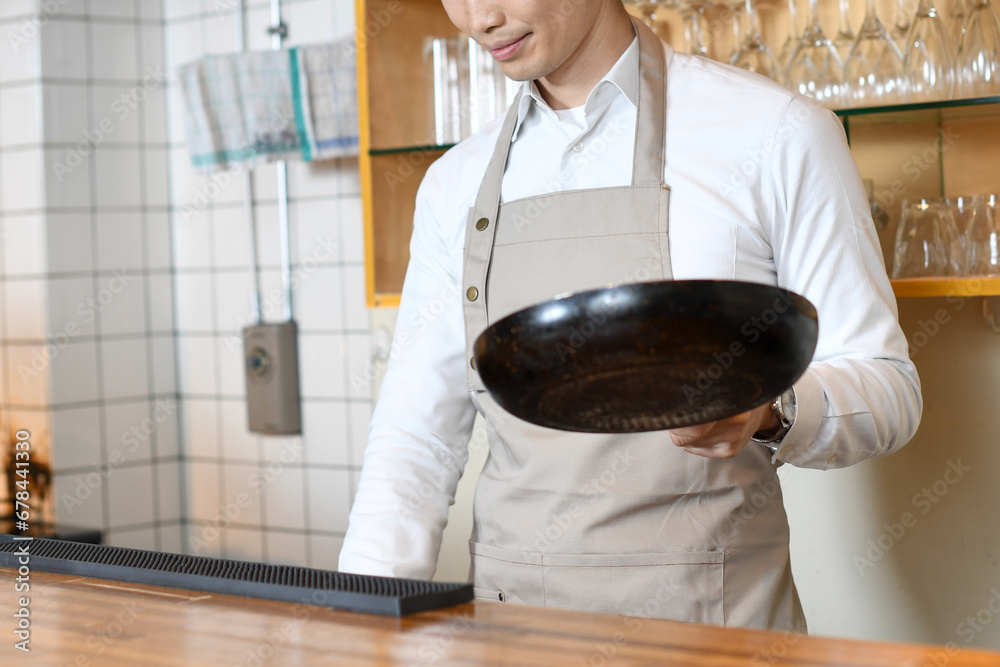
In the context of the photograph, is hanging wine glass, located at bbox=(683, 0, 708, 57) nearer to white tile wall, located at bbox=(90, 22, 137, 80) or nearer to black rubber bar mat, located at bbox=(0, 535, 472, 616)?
black rubber bar mat, located at bbox=(0, 535, 472, 616)

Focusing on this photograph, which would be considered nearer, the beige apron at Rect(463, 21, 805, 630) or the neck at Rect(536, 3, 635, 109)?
the beige apron at Rect(463, 21, 805, 630)

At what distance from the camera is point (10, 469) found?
267cm

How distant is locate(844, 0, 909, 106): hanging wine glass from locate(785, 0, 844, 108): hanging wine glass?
0.06ft

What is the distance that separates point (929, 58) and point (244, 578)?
4.37 ft

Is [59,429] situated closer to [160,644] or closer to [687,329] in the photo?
[160,644]

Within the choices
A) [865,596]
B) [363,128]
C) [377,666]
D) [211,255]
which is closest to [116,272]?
[211,255]

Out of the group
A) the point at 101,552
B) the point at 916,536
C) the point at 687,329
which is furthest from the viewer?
the point at 916,536

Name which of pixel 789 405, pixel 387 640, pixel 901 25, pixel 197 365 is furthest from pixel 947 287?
pixel 197 365

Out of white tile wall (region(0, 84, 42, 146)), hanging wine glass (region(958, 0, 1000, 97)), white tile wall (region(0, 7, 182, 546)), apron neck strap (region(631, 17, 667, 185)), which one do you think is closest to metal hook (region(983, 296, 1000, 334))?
hanging wine glass (region(958, 0, 1000, 97))

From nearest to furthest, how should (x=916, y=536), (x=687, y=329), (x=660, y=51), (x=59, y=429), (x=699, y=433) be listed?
(x=687, y=329), (x=699, y=433), (x=660, y=51), (x=916, y=536), (x=59, y=429)

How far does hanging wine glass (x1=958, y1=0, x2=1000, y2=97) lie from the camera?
61.3 inches

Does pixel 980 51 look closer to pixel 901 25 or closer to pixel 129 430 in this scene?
pixel 901 25

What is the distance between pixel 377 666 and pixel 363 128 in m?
1.48

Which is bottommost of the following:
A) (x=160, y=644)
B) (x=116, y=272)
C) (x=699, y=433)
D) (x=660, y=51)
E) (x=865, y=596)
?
(x=865, y=596)
